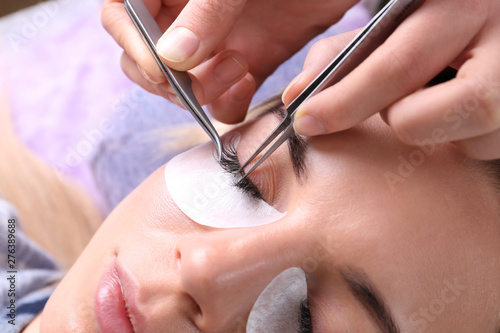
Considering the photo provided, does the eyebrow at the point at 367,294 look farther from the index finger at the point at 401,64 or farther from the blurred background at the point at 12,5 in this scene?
the blurred background at the point at 12,5

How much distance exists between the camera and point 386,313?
571mm

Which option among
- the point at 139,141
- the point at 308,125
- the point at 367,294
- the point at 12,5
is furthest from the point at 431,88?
the point at 12,5

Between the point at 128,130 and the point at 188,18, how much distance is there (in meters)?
0.62

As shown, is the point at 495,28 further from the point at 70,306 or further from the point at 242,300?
the point at 70,306

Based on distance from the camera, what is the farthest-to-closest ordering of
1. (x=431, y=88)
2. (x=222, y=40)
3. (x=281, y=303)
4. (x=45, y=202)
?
(x=45, y=202)
(x=222, y=40)
(x=281, y=303)
(x=431, y=88)

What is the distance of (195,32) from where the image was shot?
2.06ft

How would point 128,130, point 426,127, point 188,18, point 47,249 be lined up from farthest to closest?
1. point 128,130
2. point 47,249
3. point 188,18
4. point 426,127

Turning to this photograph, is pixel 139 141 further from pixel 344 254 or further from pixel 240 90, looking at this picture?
pixel 344 254

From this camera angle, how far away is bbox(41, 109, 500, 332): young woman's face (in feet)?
1.86

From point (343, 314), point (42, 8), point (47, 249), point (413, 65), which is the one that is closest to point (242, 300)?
point (343, 314)

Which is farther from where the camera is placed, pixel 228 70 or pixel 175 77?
pixel 228 70

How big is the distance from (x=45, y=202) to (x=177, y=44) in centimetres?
65

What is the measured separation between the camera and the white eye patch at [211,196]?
0.62 metres

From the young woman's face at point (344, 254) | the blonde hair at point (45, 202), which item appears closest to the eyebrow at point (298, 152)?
the young woman's face at point (344, 254)
